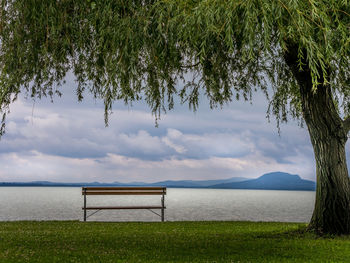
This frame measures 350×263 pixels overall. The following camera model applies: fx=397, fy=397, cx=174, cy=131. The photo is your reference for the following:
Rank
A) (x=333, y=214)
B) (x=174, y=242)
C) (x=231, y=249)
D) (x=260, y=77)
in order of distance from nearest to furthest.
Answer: (x=231, y=249)
(x=174, y=242)
(x=333, y=214)
(x=260, y=77)

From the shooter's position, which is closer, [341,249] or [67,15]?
[67,15]

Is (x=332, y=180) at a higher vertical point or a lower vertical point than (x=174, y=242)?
higher

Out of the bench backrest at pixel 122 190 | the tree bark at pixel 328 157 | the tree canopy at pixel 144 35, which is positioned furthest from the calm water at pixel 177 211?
the tree canopy at pixel 144 35

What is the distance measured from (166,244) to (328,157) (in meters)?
4.33

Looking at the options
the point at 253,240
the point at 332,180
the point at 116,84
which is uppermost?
the point at 116,84

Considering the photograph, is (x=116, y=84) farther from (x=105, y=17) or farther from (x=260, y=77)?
(x=260, y=77)

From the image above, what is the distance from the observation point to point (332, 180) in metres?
9.38

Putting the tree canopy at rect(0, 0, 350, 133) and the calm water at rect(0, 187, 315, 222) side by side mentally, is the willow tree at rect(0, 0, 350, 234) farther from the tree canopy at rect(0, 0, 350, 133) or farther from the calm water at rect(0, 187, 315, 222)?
the calm water at rect(0, 187, 315, 222)

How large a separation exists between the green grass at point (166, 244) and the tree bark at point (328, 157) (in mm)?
488

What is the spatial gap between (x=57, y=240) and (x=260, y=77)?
646cm

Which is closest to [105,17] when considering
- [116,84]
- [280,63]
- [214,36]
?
[116,84]

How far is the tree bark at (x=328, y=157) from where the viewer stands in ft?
30.7

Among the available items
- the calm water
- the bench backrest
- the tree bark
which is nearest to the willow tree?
the tree bark

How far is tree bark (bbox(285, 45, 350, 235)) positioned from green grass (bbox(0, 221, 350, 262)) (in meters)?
0.49
